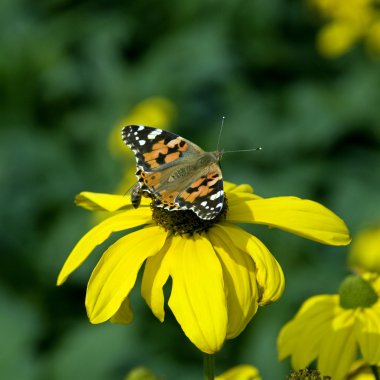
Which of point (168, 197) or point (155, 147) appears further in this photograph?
point (155, 147)

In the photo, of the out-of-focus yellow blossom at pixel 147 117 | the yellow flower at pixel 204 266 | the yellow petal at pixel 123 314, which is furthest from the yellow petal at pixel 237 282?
the out-of-focus yellow blossom at pixel 147 117

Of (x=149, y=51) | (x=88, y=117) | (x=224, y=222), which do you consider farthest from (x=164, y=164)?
(x=149, y=51)

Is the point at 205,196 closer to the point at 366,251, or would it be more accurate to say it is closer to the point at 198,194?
the point at 198,194

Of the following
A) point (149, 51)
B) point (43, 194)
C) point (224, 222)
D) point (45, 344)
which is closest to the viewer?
point (224, 222)

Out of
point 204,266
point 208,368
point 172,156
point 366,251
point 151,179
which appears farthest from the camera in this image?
point 366,251

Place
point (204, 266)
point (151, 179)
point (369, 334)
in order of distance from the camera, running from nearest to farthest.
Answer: point (204, 266), point (369, 334), point (151, 179)

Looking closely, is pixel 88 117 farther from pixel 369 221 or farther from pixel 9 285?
pixel 369 221

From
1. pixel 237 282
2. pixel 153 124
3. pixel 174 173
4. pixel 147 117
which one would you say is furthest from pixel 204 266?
pixel 147 117
